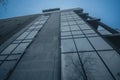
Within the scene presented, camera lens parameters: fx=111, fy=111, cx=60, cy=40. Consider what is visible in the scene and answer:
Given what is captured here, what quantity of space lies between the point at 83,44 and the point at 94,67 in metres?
1.32

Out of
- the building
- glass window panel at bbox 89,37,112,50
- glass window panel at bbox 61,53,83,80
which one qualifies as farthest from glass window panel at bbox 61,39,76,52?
glass window panel at bbox 89,37,112,50

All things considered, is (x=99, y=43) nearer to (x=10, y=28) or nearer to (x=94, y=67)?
(x=94, y=67)

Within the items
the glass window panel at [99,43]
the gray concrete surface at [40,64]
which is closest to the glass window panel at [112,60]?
the glass window panel at [99,43]

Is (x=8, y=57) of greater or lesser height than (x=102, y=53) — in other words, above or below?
below

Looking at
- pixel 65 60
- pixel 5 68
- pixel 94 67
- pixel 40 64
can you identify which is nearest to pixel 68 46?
pixel 65 60

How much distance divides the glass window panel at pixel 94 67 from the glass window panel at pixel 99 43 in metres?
0.46

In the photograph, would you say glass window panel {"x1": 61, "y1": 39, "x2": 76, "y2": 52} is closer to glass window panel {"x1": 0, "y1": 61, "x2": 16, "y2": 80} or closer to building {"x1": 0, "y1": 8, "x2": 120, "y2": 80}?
building {"x1": 0, "y1": 8, "x2": 120, "y2": 80}

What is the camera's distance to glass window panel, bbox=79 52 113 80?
96.8 inches

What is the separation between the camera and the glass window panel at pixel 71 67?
8.34 ft

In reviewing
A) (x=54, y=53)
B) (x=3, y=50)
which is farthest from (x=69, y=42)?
(x=3, y=50)

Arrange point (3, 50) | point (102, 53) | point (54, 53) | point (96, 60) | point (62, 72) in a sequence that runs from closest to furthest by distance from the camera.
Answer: point (62, 72), point (96, 60), point (102, 53), point (54, 53), point (3, 50)

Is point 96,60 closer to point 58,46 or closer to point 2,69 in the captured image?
point 58,46

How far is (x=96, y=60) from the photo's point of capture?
3.03 m

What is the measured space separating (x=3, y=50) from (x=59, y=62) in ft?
8.05
